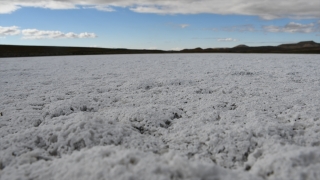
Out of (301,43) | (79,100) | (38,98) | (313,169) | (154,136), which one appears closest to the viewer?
(313,169)

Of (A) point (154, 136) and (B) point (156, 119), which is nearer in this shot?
(A) point (154, 136)

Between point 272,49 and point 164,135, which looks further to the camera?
point 272,49

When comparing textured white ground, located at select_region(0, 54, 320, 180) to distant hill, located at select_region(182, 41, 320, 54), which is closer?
textured white ground, located at select_region(0, 54, 320, 180)

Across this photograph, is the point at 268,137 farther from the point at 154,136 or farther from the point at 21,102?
the point at 21,102

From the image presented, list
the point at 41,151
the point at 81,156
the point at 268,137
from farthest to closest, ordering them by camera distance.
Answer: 1. the point at 268,137
2. the point at 41,151
3. the point at 81,156

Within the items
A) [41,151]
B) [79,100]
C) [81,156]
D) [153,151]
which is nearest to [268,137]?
[153,151]

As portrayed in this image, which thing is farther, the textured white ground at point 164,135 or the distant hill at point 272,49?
the distant hill at point 272,49

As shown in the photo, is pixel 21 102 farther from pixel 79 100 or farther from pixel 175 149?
pixel 175 149

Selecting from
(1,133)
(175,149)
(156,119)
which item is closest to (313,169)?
(175,149)

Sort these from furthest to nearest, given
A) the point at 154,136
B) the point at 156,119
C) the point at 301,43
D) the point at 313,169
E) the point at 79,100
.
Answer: the point at 301,43
the point at 79,100
the point at 156,119
the point at 154,136
the point at 313,169
